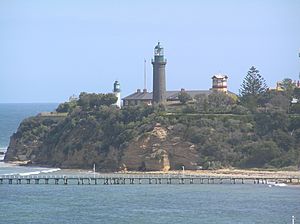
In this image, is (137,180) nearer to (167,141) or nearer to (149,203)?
(167,141)

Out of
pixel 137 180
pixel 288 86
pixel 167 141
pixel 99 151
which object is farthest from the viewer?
pixel 288 86

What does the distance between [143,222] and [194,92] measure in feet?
195

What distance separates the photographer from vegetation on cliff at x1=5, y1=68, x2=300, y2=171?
84.3 m

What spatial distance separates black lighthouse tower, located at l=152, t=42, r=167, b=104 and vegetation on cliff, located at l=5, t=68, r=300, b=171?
9.67 ft

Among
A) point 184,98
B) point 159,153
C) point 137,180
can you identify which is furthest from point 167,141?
point 184,98

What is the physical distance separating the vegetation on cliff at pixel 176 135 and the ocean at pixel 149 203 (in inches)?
422

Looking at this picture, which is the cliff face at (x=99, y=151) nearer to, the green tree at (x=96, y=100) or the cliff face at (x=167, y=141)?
the cliff face at (x=167, y=141)

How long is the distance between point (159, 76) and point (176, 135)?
16936 mm

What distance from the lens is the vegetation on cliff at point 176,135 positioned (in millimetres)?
84312

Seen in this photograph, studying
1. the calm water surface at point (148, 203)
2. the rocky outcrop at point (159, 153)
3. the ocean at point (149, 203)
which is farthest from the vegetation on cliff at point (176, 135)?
the calm water surface at point (148, 203)

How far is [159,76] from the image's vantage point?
102 meters

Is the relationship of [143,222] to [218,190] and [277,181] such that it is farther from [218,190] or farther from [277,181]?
[277,181]

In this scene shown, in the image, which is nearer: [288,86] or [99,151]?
[99,151]

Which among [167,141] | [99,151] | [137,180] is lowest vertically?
[137,180]
